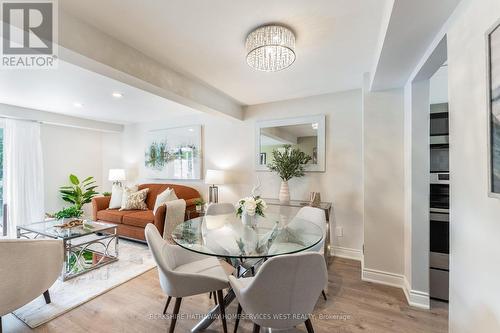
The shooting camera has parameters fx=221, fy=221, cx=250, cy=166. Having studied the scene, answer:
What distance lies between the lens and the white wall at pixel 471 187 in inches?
37.8

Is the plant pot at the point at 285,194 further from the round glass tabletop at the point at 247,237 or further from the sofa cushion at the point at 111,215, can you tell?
the sofa cushion at the point at 111,215

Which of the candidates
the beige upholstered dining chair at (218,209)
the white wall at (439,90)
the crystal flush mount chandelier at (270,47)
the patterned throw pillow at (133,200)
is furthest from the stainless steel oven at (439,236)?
the patterned throw pillow at (133,200)

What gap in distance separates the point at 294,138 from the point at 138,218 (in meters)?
2.77

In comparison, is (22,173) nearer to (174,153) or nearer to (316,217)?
(174,153)

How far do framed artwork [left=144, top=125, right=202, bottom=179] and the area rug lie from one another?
1691 millimetres

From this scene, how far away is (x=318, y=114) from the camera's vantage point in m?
3.32

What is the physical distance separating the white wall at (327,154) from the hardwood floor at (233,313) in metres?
1.03

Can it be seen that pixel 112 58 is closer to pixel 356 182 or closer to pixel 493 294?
pixel 493 294

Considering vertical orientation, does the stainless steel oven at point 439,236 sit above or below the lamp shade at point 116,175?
below

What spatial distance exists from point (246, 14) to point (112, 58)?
1171 millimetres

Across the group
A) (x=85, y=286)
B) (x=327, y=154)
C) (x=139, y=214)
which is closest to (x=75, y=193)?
(x=139, y=214)

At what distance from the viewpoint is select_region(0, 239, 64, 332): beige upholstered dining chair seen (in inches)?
61.9

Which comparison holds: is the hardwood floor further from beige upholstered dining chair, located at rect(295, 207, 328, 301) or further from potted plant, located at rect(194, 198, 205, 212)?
potted plant, located at rect(194, 198, 205, 212)

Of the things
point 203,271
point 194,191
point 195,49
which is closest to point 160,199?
point 194,191
